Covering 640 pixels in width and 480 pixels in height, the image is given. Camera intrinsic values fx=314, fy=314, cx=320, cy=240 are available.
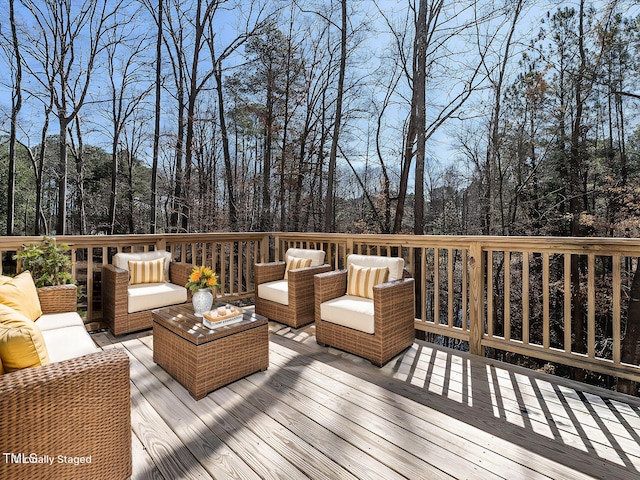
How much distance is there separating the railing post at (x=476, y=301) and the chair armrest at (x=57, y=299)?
3.51 metres

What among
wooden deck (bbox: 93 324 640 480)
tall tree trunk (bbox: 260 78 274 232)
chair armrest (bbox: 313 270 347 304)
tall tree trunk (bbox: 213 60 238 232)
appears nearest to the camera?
wooden deck (bbox: 93 324 640 480)

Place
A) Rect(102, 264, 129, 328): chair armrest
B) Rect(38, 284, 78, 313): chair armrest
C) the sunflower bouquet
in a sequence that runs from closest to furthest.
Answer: the sunflower bouquet < Rect(38, 284, 78, 313): chair armrest < Rect(102, 264, 129, 328): chair armrest

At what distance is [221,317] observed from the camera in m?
2.36

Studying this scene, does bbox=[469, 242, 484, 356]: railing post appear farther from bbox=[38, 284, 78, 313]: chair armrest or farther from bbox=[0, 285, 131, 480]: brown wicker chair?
bbox=[38, 284, 78, 313]: chair armrest

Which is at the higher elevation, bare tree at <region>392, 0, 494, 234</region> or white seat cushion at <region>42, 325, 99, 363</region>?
bare tree at <region>392, 0, 494, 234</region>

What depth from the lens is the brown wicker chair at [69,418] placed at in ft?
3.54

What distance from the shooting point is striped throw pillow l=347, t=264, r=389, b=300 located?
10.0 ft

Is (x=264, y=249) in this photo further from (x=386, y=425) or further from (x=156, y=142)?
(x=156, y=142)

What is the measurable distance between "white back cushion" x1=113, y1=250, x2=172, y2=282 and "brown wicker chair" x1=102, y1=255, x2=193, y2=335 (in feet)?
0.31

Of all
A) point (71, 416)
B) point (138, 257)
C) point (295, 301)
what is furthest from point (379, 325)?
point (138, 257)

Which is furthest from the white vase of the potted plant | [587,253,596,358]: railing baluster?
[587,253,596,358]: railing baluster

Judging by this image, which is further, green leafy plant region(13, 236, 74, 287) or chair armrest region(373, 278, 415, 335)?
green leafy plant region(13, 236, 74, 287)

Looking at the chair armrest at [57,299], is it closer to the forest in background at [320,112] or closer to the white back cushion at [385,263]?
the white back cushion at [385,263]

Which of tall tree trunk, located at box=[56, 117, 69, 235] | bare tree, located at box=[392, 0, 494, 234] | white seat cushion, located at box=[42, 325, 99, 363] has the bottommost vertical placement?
white seat cushion, located at box=[42, 325, 99, 363]
